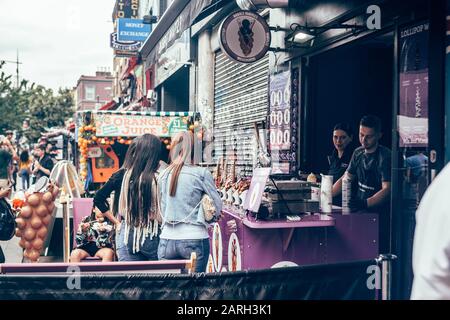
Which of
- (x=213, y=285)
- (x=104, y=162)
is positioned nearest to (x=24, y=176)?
(x=104, y=162)

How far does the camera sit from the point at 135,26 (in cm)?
2059

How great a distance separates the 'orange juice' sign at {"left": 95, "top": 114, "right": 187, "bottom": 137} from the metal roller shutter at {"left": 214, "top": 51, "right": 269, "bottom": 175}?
1190 mm

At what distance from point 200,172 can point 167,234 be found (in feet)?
1.94

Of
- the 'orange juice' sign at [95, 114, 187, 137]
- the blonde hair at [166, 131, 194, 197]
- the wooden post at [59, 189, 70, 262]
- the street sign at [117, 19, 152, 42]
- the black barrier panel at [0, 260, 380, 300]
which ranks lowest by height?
the wooden post at [59, 189, 70, 262]

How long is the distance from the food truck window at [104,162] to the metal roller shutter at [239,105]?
2194 mm

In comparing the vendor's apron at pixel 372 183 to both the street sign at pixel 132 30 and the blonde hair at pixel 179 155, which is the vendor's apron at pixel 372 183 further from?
the street sign at pixel 132 30

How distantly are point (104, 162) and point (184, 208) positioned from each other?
644 cm

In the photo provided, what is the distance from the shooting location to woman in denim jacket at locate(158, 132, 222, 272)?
16.2ft

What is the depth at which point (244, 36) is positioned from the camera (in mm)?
7641

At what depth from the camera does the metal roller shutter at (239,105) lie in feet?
32.5

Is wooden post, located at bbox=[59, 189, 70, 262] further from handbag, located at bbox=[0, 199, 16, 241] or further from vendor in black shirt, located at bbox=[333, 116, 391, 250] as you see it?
vendor in black shirt, located at bbox=[333, 116, 391, 250]

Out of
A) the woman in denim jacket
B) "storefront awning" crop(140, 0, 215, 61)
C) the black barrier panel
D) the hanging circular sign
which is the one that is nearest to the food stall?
the woman in denim jacket
